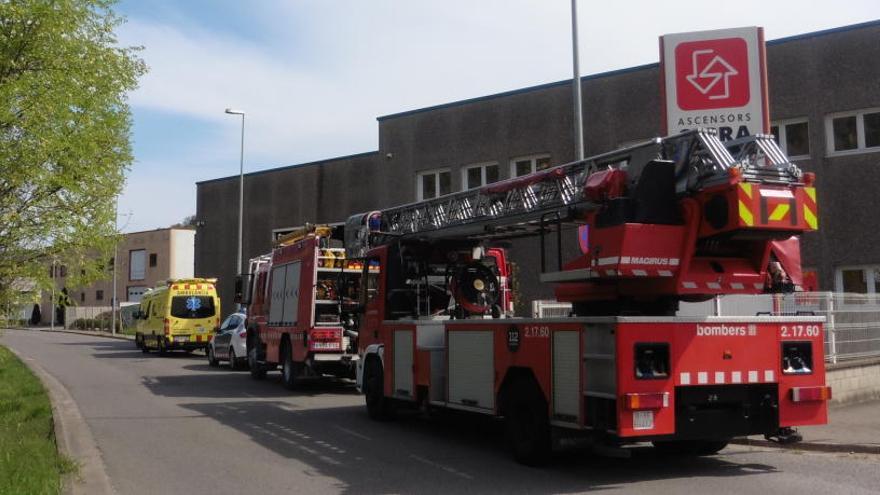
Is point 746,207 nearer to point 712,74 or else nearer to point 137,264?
point 712,74

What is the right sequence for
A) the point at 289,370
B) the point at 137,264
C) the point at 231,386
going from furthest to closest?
the point at 137,264 < the point at 231,386 < the point at 289,370

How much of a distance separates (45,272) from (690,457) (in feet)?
32.4

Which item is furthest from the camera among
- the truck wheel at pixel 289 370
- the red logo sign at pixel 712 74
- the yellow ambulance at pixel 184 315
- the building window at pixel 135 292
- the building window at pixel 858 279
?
the building window at pixel 135 292

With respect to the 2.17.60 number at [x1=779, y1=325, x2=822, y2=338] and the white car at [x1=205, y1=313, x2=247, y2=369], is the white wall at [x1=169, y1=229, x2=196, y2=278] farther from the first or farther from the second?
the 2.17.60 number at [x1=779, y1=325, x2=822, y2=338]

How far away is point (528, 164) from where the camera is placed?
2667 centimetres

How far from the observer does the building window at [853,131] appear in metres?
20.4

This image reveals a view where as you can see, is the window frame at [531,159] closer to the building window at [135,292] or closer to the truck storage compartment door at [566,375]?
the truck storage compartment door at [566,375]

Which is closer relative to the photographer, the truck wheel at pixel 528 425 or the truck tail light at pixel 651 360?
the truck tail light at pixel 651 360

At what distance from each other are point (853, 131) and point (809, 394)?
48.8 feet

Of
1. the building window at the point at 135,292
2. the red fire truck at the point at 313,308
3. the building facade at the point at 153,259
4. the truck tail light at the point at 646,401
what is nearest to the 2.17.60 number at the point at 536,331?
the truck tail light at the point at 646,401

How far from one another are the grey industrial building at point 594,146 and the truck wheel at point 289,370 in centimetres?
972

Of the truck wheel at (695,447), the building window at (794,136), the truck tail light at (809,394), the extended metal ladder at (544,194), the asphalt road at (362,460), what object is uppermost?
the building window at (794,136)

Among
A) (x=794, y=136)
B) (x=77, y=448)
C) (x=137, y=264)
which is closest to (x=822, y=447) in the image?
(x=77, y=448)

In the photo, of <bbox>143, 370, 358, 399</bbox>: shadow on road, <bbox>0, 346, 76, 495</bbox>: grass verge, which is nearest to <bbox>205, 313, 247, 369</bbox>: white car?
<bbox>143, 370, 358, 399</bbox>: shadow on road
